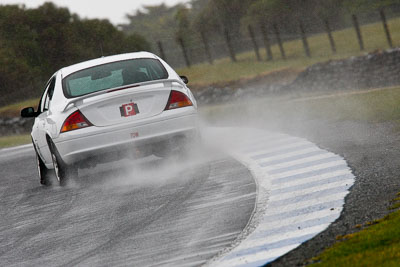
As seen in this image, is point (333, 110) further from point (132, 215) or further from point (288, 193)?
point (132, 215)

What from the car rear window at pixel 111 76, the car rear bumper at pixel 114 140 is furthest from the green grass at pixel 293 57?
the car rear bumper at pixel 114 140

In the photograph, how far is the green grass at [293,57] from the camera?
38344mm

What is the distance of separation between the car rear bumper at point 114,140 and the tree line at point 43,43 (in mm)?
44044

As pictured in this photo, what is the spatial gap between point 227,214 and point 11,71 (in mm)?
52056

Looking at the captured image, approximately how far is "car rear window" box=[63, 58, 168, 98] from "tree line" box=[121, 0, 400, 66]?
86.7 ft

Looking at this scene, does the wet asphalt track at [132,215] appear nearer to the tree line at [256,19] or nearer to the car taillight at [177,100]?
the car taillight at [177,100]

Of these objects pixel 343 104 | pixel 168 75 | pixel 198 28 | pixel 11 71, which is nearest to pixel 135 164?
pixel 168 75

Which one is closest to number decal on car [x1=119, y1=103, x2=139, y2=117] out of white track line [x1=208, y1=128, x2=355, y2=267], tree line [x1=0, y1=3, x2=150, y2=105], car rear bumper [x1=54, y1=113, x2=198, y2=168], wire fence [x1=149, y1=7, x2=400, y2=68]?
car rear bumper [x1=54, y1=113, x2=198, y2=168]

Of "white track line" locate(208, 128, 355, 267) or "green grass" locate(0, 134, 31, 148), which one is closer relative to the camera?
"white track line" locate(208, 128, 355, 267)

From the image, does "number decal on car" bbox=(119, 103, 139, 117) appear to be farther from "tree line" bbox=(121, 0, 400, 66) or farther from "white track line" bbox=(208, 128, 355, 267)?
"tree line" bbox=(121, 0, 400, 66)

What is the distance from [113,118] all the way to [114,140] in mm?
294

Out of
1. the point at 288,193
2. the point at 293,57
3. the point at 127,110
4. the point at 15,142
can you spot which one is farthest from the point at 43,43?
the point at 288,193

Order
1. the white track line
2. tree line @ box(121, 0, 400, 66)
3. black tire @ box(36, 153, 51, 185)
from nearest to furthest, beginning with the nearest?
1. the white track line
2. black tire @ box(36, 153, 51, 185)
3. tree line @ box(121, 0, 400, 66)

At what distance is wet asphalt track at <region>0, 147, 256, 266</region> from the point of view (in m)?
7.27
